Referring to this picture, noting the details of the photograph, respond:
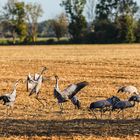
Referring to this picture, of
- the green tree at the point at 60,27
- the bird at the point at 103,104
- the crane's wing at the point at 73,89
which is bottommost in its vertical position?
the green tree at the point at 60,27

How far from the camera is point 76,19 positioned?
352ft

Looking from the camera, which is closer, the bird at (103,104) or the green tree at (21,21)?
the bird at (103,104)

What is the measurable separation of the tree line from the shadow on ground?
82347 mm

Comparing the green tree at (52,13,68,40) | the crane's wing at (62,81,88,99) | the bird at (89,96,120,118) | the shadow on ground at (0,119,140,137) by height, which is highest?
the crane's wing at (62,81,88,99)

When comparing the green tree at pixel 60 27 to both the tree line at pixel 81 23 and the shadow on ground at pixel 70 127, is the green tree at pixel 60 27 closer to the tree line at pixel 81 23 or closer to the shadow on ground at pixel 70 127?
the tree line at pixel 81 23

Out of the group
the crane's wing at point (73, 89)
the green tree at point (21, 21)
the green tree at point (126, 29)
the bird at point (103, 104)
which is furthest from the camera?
the green tree at point (21, 21)

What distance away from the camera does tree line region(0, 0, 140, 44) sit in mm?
97625

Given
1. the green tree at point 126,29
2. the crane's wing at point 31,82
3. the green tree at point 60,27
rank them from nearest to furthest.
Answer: the crane's wing at point 31,82
the green tree at point 126,29
the green tree at point 60,27

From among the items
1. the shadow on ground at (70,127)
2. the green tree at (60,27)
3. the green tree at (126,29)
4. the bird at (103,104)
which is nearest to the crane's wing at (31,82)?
the shadow on ground at (70,127)

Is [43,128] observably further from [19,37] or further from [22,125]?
[19,37]

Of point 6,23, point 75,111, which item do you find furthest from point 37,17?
point 75,111

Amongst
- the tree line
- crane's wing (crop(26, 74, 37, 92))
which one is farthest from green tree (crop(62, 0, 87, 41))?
crane's wing (crop(26, 74, 37, 92))

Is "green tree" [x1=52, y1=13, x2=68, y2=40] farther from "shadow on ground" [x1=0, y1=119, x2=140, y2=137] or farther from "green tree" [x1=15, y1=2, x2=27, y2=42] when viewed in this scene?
"shadow on ground" [x1=0, y1=119, x2=140, y2=137]

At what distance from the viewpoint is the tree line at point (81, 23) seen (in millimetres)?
97625
